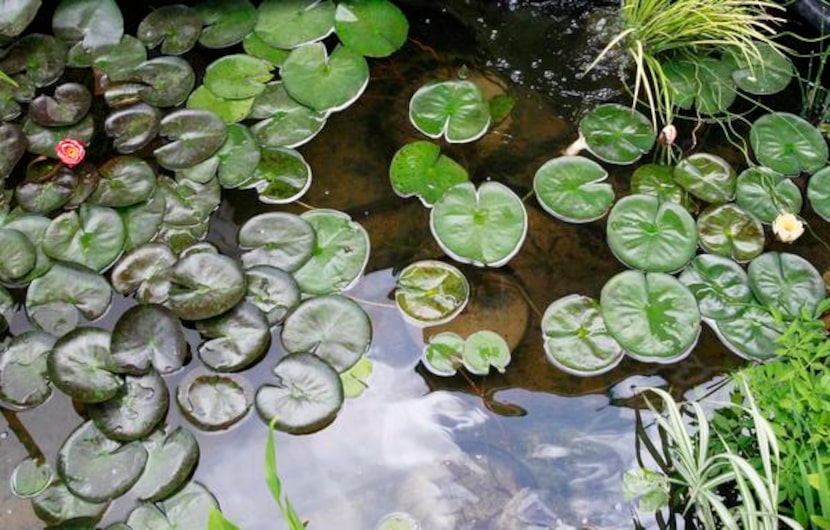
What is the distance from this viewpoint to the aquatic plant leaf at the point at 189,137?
10.0ft

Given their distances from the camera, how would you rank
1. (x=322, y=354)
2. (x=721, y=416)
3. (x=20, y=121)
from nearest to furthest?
(x=721, y=416) < (x=322, y=354) < (x=20, y=121)

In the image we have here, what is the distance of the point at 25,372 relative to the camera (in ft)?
8.57

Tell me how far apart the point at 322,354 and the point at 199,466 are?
21.4 inches

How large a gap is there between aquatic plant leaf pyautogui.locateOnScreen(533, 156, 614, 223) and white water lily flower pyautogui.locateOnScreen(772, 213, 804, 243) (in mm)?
610

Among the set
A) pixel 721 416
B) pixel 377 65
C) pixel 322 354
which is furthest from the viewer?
pixel 377 65

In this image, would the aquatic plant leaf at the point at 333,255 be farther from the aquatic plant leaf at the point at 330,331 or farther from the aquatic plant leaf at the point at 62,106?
the aquatic plant leaf at the point at 62,106

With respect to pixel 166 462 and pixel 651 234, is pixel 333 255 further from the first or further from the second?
pixel 651 234

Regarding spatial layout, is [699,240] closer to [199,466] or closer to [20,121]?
[199,466]

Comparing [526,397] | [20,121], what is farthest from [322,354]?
[20,121]

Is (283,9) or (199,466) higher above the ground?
(283,9)

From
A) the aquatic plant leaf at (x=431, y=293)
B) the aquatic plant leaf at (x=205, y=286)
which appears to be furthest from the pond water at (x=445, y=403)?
the aquatic plant leaf at (x=205, y=286)

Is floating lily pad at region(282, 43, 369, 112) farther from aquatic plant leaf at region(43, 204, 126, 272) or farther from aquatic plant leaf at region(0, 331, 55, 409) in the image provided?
aquatic plant leaf at region(0, 331, 55, 409)

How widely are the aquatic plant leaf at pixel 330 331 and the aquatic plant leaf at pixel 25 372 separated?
0.81 m

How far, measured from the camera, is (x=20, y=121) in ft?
10.5
